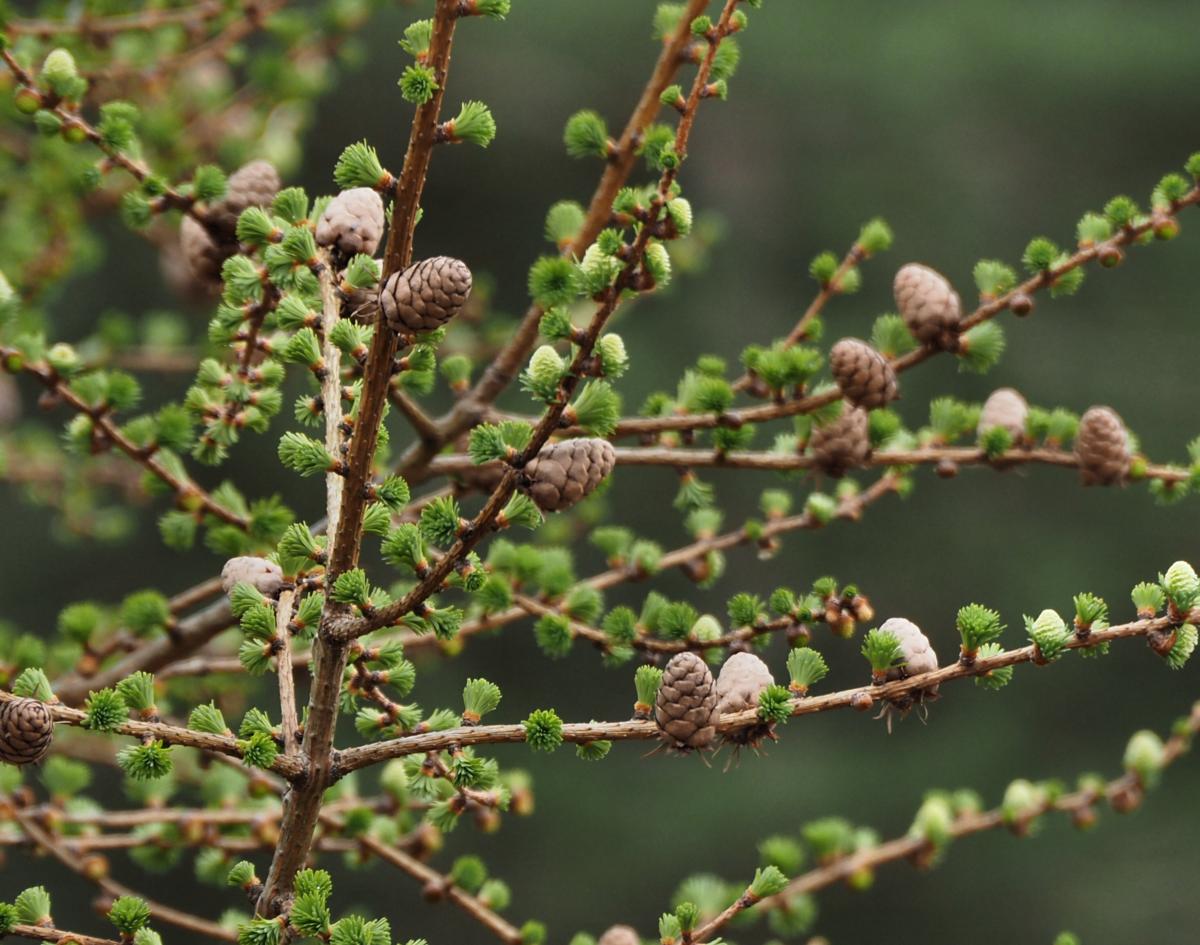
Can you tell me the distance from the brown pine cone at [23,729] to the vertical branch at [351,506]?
16cm

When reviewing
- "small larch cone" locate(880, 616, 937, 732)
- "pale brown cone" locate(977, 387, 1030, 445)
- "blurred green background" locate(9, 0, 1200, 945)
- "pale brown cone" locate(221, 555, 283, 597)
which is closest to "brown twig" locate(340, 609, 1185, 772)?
"small larch cone" locate(880, 616, 937, 732)

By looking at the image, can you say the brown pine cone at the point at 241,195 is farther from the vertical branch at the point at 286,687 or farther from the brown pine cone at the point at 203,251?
the vertical branch at the point at 286,687

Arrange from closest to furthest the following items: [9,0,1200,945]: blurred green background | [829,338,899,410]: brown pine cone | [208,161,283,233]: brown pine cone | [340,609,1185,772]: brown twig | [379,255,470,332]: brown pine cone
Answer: [379,255,470,332]: brown pine cone < [340,609,1185,772]: brown twig < [829,338,899,410]: brown pine cone < [208,161,283,233]: brown pine cone < [9,0,1200,945]: blurred green background

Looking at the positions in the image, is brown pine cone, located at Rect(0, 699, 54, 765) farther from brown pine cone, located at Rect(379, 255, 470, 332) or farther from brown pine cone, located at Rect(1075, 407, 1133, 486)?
brown pine cone, located at Rect(1075, 407, 1133, 486)

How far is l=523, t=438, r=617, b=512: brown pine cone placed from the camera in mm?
849

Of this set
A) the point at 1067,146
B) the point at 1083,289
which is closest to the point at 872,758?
the point at 1083,289

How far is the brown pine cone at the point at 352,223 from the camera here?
0.96m

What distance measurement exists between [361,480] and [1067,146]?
5.42 m

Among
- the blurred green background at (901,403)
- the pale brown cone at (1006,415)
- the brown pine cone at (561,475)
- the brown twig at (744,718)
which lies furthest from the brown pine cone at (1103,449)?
the blurred green background at (901,403)

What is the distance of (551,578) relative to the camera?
1.24 m

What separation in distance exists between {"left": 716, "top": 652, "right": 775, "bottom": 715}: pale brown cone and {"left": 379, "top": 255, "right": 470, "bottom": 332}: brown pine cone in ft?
1.05

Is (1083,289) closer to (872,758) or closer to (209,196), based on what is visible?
(872,758)

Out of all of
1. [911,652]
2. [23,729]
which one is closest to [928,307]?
[911,652]

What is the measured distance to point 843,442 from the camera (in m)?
1.19
